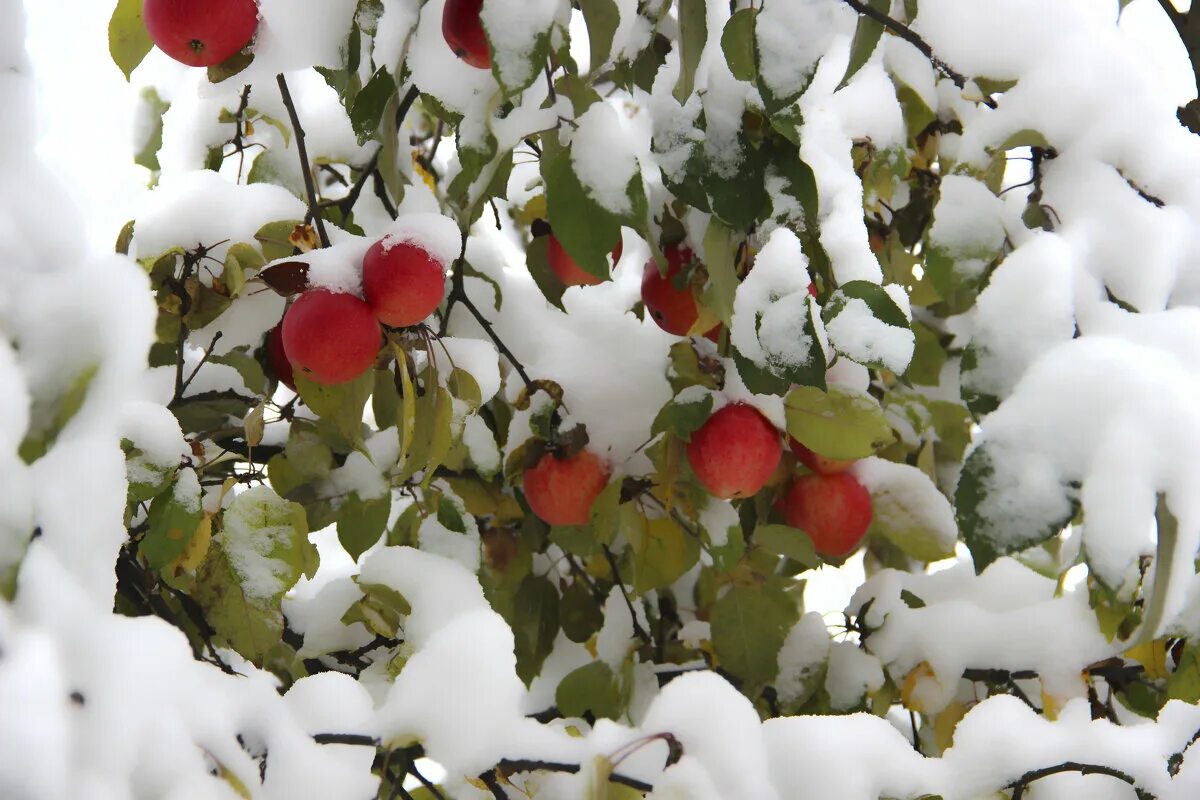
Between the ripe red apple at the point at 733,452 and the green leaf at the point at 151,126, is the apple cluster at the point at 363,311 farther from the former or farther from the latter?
the green leaf at the point at 151,126

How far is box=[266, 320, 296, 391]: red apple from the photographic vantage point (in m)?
1.09

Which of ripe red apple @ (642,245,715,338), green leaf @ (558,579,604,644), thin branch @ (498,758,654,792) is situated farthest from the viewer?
green leaf @ (558,579,604,644)

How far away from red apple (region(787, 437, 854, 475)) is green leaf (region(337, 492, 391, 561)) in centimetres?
47

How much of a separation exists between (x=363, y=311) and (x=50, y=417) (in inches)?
20.6

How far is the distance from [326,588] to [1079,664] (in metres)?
0.81

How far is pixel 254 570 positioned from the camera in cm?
95

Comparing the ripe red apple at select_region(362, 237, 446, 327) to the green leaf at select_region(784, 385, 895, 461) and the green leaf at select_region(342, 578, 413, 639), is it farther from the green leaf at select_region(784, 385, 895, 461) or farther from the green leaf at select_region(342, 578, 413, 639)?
the green leaf at select_region(784, 385, 895, 461)

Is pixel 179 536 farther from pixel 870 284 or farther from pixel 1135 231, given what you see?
pixel 1135 231

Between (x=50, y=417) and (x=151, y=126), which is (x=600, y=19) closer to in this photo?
(x=50, y=417)

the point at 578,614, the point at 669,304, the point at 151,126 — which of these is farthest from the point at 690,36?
the point at 151,126

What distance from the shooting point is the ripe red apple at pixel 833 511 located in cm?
114

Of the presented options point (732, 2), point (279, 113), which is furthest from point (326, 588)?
point (732, 2)

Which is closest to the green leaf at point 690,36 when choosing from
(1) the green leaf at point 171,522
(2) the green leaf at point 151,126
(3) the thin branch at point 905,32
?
(3) the thin branch at point 905,32

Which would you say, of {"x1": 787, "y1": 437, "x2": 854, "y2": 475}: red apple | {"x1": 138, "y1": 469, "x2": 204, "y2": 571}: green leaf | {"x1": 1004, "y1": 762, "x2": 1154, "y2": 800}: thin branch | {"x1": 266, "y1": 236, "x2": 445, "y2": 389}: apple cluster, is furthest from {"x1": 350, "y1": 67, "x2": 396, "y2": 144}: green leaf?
{"x1": 1004, "y1": 762, "x2": 1154, "y2": 800}: thin branch
